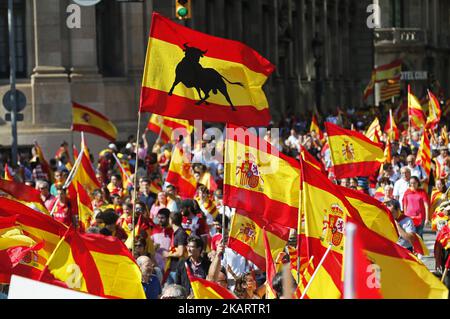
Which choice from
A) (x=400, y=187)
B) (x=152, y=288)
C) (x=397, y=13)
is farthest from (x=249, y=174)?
(x=397, y=13)

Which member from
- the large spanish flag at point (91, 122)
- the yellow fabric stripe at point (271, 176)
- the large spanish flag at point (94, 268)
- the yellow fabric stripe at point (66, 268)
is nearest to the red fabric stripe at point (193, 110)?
the yellow fabric stripe at point (271, 176)

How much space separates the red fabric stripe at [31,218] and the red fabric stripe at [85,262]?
2012 millimetres

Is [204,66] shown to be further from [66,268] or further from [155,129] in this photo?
[155,129]

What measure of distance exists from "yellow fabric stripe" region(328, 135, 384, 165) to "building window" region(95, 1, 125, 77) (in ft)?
58.4

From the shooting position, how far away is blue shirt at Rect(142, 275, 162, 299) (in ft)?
37.3

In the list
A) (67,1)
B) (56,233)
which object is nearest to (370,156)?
(56,233)

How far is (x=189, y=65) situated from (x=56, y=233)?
10.0 ft

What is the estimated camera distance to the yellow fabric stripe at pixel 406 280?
7688 millimetres

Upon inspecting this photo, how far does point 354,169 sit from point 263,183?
20.3 ft

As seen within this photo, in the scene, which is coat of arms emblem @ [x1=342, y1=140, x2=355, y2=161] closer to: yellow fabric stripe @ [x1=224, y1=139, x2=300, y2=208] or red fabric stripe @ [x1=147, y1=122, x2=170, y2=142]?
yellow fabric stripe @ [x1=224, y1=139, x2=300, y2=208]

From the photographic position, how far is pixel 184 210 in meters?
16.1

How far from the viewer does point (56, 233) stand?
1110cm

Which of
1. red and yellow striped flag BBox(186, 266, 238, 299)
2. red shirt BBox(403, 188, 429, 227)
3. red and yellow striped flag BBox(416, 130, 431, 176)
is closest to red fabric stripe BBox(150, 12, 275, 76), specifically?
red and yellow striped flag BBox(186, 266, 238, 299)
